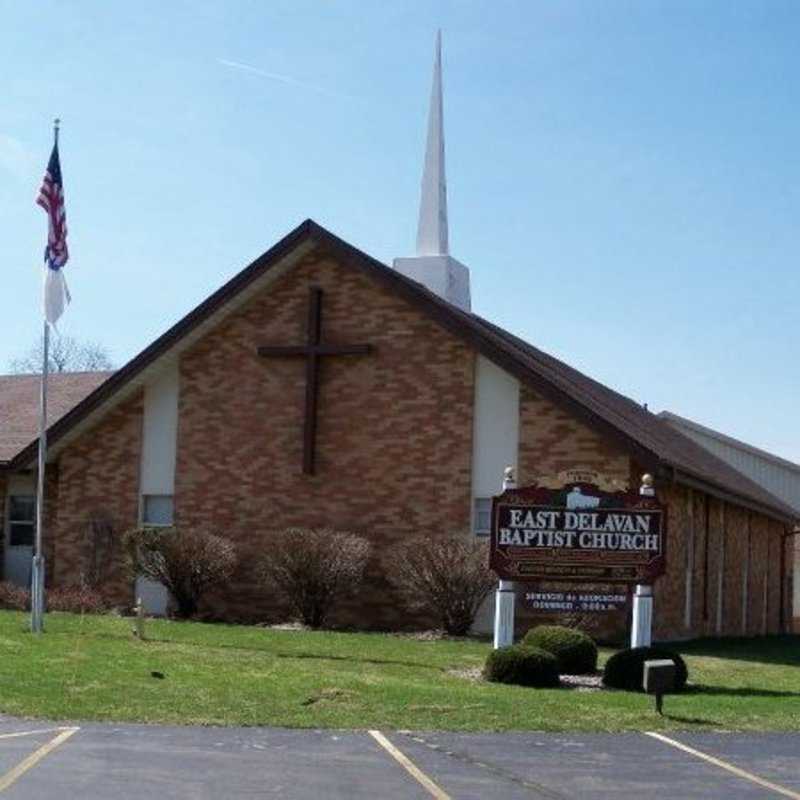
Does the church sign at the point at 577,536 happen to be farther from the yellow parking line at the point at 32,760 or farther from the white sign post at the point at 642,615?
the yellow parking line at the point at 32,760

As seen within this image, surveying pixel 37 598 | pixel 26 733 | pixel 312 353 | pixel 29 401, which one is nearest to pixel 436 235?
pixel 312 353

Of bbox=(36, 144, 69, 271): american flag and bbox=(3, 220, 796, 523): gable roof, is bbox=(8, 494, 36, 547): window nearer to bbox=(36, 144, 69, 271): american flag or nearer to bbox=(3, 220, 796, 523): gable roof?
bbox=(3, 220, 796, 523): gable roof

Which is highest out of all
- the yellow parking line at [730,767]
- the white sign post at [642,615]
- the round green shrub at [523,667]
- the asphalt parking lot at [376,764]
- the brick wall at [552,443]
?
the brick wall at [552,443]

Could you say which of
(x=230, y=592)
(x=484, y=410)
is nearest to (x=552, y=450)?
(x=484, y=410)

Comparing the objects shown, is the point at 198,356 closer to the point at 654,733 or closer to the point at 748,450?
the point at 654,733

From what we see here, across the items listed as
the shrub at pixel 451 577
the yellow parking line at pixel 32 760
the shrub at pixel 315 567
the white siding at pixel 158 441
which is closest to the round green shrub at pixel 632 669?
the shrub at pixel 451 577

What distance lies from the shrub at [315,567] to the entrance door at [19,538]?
8048 millimetres

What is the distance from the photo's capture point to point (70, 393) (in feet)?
116

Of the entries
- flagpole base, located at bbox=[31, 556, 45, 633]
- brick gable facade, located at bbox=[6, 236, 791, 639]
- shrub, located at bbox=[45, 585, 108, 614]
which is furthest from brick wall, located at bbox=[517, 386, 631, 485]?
shrub, located at bbox=[45, 585, 108, 614]

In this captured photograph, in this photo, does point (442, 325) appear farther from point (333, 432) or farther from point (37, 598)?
point (37, 598)

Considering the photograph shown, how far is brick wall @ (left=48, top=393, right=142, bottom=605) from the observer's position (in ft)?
93.0

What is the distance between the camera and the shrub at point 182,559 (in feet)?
85.9

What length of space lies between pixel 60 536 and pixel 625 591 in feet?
40.0

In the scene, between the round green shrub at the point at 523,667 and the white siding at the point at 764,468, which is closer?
the round green shrub at the point at 523,667
